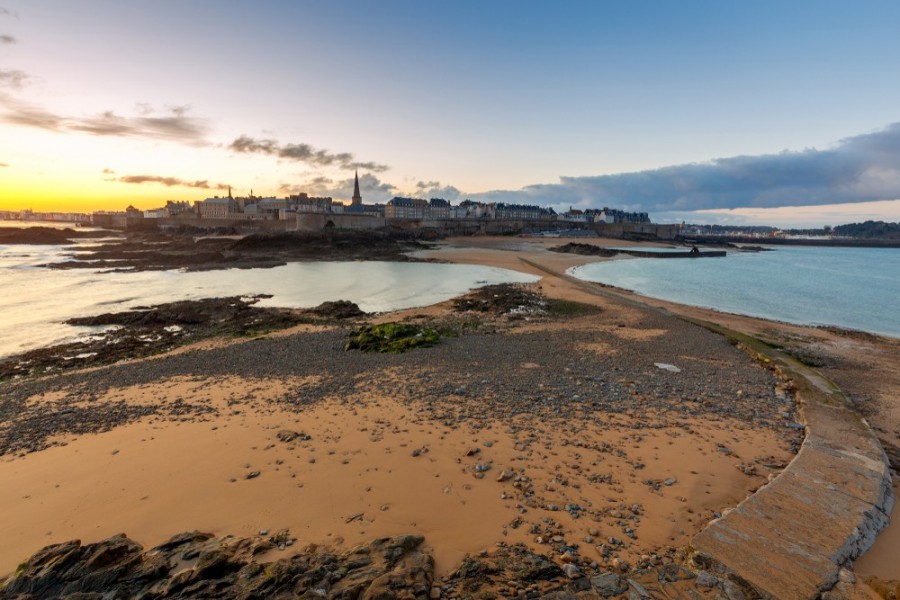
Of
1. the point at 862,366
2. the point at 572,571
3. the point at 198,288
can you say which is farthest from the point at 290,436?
the point at 198,288

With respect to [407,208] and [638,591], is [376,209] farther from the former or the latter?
[638,591]

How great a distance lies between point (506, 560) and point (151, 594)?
3.08 metres

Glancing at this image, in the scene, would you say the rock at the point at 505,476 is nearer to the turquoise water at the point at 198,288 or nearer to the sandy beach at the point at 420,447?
the sandy beach at the point at 420,447

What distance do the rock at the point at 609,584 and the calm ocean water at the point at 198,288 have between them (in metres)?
17.6

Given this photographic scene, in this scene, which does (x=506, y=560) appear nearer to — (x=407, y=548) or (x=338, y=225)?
(x=407, y=548)

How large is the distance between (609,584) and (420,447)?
3277 mm

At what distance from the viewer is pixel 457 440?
6.74 metres

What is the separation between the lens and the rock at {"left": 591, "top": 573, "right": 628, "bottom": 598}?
3.77m

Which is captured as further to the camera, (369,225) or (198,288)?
(369,225)

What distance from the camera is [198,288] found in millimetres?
26641

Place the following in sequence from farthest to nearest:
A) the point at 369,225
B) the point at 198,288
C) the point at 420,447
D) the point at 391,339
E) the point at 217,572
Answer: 1. the point at 369,225
2. the point at 198,288
3. the point at 391,339
4. the point at 420,447
5. the point at 217,572

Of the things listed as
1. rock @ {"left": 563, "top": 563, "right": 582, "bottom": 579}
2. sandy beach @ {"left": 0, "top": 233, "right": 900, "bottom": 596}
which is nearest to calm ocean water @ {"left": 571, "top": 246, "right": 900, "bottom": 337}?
sandy beach @ {"left": 0, "top": 233, "right": 900, "bottom": 596}

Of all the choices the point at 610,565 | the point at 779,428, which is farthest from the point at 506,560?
the point at 779,428

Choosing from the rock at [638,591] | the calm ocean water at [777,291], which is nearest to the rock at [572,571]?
the rock at [638,591]
